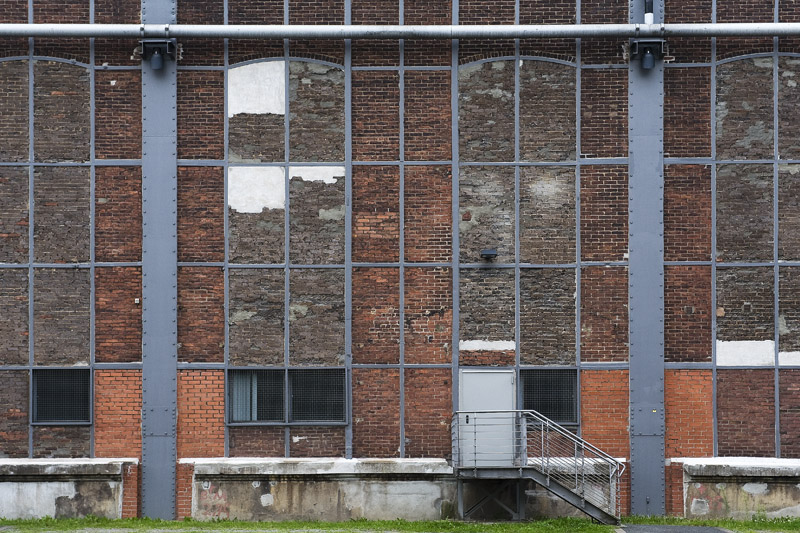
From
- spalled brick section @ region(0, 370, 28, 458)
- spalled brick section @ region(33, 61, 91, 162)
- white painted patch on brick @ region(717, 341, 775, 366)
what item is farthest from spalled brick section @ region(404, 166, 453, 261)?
spalled brick section @ region(0, 370, 28, 458)

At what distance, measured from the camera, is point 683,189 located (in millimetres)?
14797

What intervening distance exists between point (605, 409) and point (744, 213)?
172 inches

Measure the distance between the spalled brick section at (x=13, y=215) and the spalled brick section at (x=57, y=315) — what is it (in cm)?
55

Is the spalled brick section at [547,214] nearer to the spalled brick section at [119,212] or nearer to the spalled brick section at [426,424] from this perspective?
the spalled brick section at [426,424]

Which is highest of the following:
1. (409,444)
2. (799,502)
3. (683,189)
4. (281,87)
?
(281,87)

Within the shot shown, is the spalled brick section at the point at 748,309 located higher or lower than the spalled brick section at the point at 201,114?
lower

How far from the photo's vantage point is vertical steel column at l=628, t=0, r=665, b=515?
1461 centimetres

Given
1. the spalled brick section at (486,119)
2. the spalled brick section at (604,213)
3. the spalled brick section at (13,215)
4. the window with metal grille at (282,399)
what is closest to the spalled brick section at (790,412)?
the spalled brick section at (604,213)

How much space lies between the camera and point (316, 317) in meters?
14.8

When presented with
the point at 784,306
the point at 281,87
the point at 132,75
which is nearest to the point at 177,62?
the point at 132,75

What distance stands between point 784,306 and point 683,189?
2789mm

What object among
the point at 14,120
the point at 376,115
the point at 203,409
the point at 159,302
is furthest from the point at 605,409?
the point at 14,120

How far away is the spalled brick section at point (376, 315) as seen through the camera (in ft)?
48.5

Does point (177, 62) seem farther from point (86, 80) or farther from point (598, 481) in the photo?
point (598, 481)
